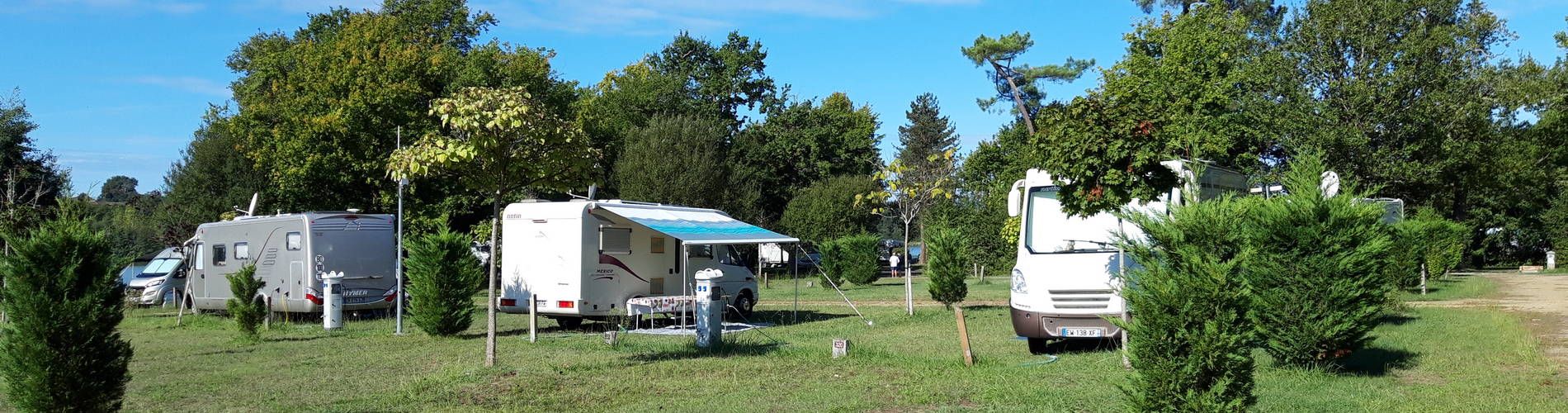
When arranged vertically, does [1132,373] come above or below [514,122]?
below

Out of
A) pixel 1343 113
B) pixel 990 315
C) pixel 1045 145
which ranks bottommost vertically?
pixel 990 315

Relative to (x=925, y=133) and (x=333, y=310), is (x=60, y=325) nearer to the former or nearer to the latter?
(x=333, y=310)

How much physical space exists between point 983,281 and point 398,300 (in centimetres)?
2340

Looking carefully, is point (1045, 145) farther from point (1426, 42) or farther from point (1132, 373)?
point (1426, 42)

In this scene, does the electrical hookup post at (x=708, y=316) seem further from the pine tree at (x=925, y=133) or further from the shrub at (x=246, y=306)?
the pine tree at (x=925, y=133)

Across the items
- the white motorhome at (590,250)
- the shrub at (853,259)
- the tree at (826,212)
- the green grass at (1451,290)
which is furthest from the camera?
the tree at (826,212)

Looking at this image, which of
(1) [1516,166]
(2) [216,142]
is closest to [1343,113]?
(1) [1516,166]

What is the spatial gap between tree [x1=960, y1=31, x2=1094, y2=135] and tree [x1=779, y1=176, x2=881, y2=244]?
6.79 m

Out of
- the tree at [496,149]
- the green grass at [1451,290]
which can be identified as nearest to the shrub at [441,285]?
the tree at [496,149]

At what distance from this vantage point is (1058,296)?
10984 millimetres

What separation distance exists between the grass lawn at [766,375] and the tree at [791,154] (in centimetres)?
3058

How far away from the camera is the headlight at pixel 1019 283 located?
36.8 feet

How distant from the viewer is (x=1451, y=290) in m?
24.2

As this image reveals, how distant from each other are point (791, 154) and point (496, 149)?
A: 122 ft
